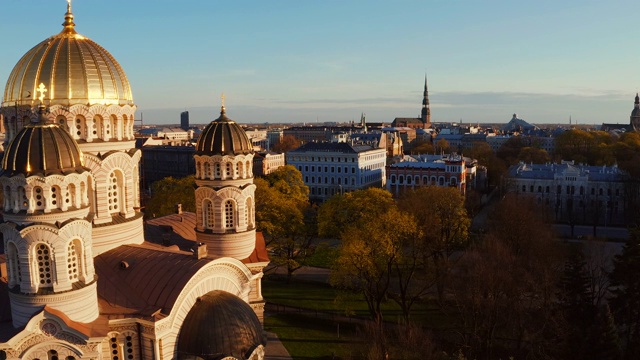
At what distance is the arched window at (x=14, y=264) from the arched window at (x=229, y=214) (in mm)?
10284

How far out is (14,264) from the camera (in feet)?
54.3

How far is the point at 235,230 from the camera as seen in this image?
2538 cm

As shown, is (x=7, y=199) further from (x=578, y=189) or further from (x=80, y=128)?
(x=578, y=189)

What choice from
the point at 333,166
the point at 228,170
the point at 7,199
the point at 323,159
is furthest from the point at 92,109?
the point at 323,159

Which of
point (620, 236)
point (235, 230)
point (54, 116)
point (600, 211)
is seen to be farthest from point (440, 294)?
point (600, 211)

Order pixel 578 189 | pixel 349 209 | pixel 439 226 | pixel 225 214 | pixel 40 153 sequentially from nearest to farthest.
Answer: pixel 40 153 < pixel 225 214 < pixel 439 226 < pixel 349 209 < pixel 578 189

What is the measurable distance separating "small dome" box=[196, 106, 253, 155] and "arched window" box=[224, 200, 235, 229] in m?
2.60

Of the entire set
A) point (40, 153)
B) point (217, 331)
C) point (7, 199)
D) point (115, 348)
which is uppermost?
point (40, 153)

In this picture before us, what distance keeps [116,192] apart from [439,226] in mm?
20245

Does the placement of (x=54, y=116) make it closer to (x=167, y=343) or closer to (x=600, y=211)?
(x=167, y=343)

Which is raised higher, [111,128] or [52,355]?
[111,128]

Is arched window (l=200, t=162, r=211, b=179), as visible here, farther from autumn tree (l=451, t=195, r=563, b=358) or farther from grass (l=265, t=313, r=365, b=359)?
autumn tree (l=451, t=195, r=563, b=358)

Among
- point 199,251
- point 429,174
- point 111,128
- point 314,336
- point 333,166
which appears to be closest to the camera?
point 199,251

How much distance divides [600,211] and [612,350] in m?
42.5
